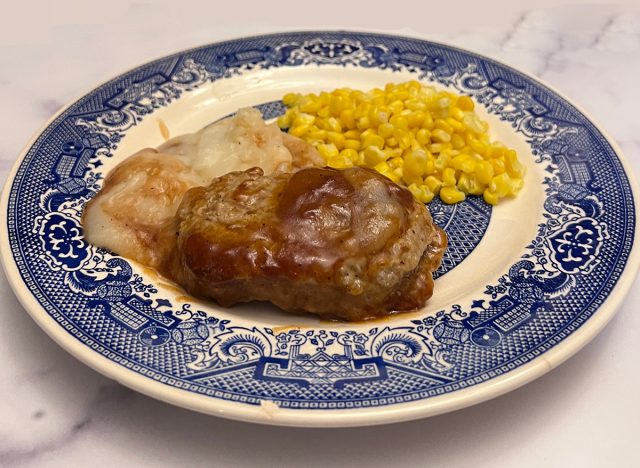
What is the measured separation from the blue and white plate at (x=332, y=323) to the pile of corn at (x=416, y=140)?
0.21 metres

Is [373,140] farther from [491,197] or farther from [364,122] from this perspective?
[491,197]

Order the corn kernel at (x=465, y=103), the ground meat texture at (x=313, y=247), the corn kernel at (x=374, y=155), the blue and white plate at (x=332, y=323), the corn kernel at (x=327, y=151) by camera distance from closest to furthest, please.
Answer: the blue and white plate at (x=332, y=323)
the ground meat texture at (x=313, y=247)
the corn kernel at (x=374, y=155)
the corn kernel at (x=327, y=151)
the corn kernel at (x=465, y=103)

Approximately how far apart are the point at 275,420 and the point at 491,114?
3.80 meters

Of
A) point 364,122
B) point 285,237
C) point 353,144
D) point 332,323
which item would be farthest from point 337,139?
point 332,323

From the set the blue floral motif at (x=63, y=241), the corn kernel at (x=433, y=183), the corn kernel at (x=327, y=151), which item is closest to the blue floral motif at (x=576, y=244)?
the corn kernel at (x=433, y=183)

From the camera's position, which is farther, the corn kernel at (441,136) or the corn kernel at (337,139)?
the corn kernel at (337,139)

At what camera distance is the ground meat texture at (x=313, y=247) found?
4.16 metres

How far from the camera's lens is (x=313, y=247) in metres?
4.17

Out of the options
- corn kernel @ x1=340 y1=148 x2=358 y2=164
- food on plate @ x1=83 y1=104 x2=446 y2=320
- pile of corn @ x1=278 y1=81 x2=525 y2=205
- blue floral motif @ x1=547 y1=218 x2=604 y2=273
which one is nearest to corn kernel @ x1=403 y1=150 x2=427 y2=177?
pile of corn @ x1=278 y1=81 x2=525 y2=205

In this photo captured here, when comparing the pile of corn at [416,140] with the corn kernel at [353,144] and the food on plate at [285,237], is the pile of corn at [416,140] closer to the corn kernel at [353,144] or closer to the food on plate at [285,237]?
the corn kernel at [353,144]

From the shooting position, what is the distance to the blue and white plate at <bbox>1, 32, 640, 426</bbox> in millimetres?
3637

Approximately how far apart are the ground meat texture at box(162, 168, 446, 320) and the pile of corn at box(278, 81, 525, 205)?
1120 millimetres

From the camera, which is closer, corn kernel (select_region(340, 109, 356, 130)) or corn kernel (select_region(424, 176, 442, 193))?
corn kernel (select_region(424, 176, 442, 193))

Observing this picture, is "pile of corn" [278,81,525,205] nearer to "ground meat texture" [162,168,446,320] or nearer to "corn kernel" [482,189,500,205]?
"corn kernel" [482,189,500,205]
